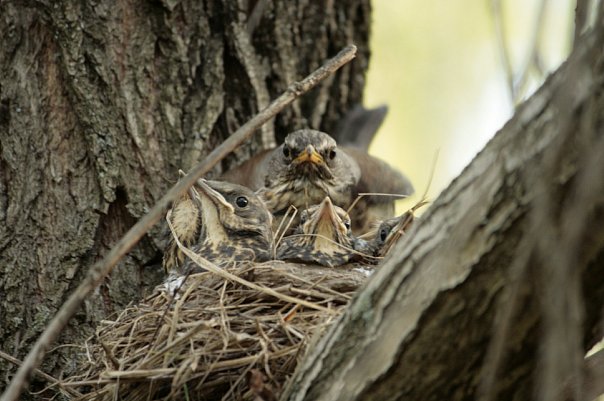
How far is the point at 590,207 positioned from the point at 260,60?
3147 mm

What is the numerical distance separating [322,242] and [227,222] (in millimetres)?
453

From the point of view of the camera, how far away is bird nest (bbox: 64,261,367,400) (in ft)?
10.9

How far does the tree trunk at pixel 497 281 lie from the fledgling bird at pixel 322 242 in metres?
1.35

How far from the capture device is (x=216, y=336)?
343cm

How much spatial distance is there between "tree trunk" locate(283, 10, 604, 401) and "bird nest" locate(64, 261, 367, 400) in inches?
14.2

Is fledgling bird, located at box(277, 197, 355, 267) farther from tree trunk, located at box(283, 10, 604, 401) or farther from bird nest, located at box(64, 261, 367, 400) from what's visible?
tree trunk, located at box(283, 10, 604, 401)

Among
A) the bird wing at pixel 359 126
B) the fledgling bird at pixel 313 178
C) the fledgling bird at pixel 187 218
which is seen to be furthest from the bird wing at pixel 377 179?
the fledgling bird at pixel 187 218

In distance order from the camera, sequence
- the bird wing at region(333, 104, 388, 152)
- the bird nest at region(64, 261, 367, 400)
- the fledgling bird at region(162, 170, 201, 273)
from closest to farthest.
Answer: the bird nest at region(64, 261, 367, 400) → the fledgling bird at region(162, 170, 201, 273) → the bird wing at region(333, 104, 388, 152)

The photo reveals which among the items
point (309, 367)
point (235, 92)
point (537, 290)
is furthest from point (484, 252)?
point (235, 92)

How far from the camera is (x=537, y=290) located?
2.59m

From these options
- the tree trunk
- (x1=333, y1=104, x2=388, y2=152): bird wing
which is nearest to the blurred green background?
(x1=333, y1=104, x2=388, y2=152): bird wing

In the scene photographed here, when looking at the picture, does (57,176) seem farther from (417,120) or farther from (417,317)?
(417,120)

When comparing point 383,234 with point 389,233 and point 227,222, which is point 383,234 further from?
point 227,222

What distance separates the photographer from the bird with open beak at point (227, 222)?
4473 mm
